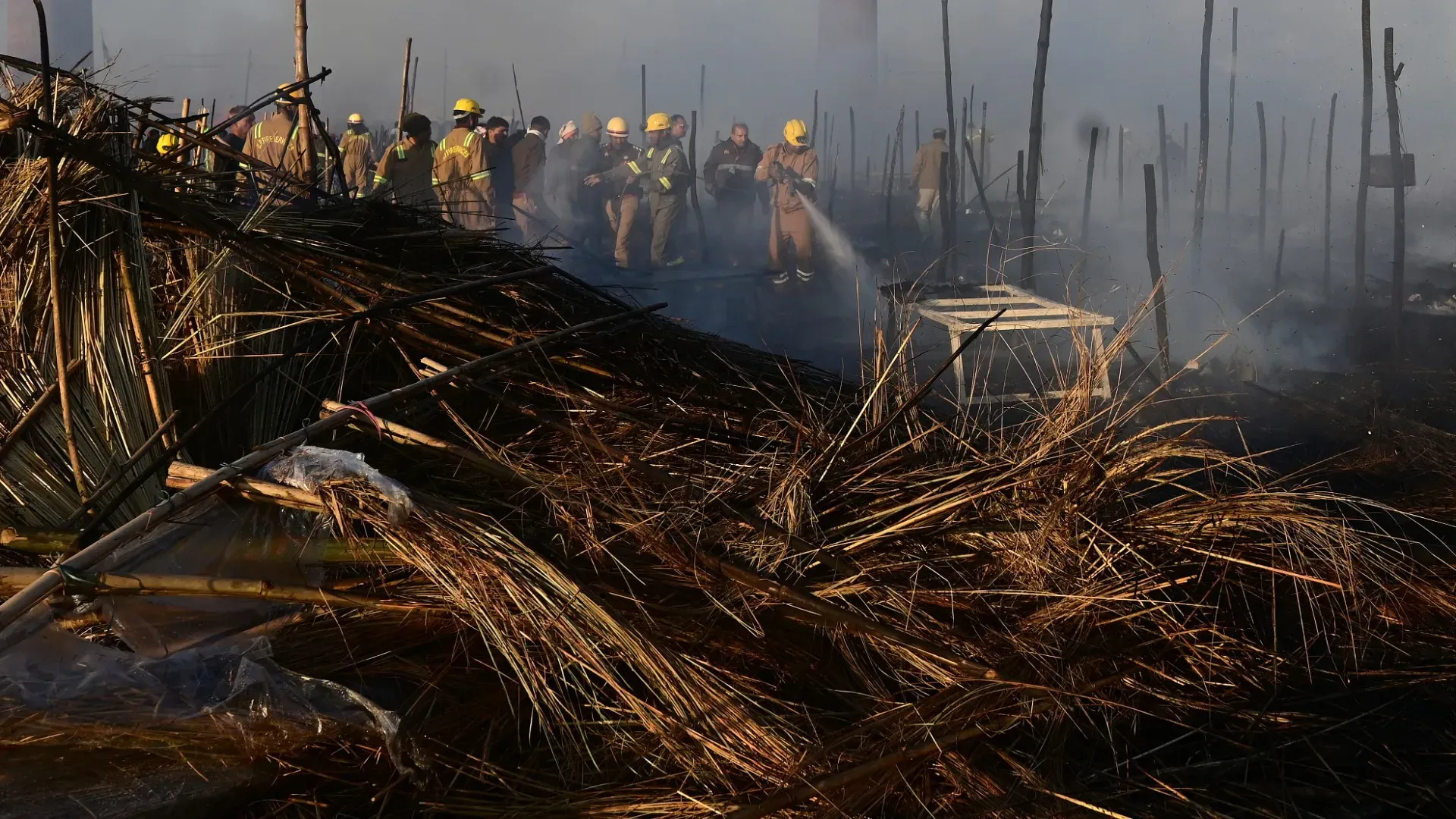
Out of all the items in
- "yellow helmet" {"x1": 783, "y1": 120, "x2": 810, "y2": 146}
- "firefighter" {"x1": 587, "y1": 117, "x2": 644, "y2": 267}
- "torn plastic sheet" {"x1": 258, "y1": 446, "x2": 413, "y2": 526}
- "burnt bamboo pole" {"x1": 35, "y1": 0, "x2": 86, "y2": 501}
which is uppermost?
"yellow helmet" {"x1": 783, "y1": 120, "x2": 810, "y2": 146}

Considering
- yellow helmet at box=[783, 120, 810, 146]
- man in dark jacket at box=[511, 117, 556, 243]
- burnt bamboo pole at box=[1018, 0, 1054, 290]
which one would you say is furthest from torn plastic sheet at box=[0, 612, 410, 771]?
yellow helmet at box=[783, 120, 810, 146]

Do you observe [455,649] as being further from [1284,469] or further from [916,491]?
[1284,469]

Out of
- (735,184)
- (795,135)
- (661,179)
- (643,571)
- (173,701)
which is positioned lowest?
(173,701)

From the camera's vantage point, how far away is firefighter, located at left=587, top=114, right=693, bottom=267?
42.7 feet

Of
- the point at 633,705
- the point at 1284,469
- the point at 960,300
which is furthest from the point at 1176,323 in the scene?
the point at 633,705

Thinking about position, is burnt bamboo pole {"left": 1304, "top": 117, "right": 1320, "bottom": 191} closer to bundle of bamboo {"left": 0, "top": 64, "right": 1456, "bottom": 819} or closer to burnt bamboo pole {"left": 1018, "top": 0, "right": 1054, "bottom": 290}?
burnt bamboo pole {"left": 1018, "top": 0, "right": 1054, "bottom": 290}

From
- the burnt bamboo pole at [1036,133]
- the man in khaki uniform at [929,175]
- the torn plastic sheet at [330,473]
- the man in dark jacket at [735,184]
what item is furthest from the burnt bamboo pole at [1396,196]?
the torn plastic sheet at [330,473]

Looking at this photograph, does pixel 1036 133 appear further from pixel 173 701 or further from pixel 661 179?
pixel 173 701

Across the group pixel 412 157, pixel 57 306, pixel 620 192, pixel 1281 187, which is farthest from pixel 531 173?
pixel 1281 187

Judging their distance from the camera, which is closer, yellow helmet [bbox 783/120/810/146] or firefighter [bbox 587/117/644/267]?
firefighter [bbox 587/117/644/267]

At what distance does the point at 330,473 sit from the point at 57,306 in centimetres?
97

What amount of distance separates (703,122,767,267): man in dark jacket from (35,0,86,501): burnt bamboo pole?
11933 mm

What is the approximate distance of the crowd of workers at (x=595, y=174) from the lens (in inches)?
389

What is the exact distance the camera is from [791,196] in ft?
43.4
